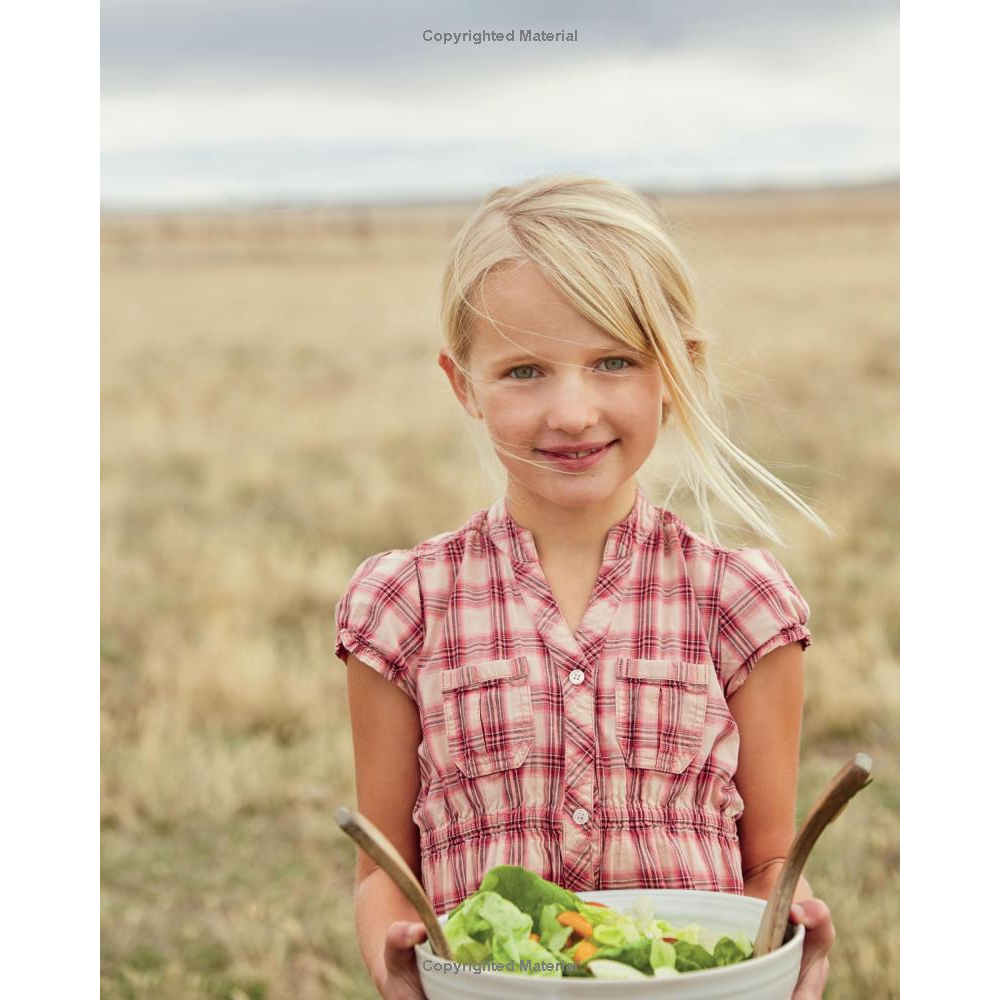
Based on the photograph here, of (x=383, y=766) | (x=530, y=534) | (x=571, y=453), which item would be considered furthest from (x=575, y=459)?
(x=383, y=766)

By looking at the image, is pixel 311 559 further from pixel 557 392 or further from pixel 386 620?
pixel 557 392

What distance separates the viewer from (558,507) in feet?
3.91

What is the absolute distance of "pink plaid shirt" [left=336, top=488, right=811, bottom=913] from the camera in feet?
3.70

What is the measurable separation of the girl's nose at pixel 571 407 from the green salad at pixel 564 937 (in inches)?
13.8

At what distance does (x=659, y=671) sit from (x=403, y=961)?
12.7 inches

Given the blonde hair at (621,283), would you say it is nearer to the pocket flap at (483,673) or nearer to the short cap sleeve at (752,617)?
the short cap sleeve at (752,617)

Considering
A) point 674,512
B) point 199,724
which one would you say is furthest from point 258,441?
point 674,512

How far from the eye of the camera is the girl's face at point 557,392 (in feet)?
3.54

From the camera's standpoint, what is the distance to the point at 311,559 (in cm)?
489

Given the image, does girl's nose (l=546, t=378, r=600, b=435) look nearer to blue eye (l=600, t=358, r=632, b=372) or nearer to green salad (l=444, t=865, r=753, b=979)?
blue eye (l=600, t=358, r=632, b=372)

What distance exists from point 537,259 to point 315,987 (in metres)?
1.68

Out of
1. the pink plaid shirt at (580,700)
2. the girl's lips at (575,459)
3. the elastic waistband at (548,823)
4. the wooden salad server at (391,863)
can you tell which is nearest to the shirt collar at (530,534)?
the pink plaid shirt at (580,700)

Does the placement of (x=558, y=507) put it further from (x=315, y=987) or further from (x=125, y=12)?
(x=315, y=987)

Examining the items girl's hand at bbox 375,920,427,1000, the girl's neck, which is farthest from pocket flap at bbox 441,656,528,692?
girl's hand at bbox 375,920,427,1000
